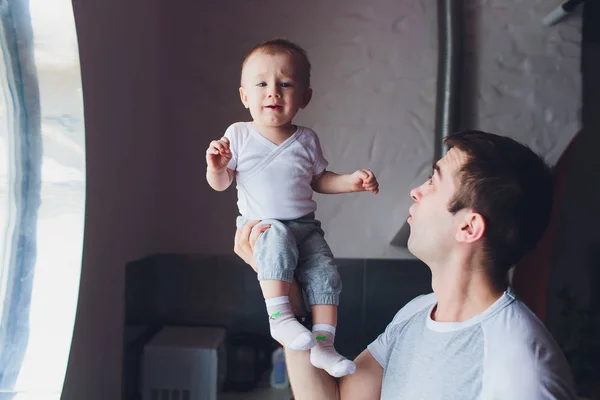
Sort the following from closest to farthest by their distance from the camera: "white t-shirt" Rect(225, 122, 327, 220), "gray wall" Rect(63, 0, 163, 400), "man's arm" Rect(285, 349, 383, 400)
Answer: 1. "white t-shirt" Rect(225, 122, 327, 220)
2. "man's arm" Rect(285, 349, 383, 400)
3. "gray wall" Rect(63, 0, 163, 400)

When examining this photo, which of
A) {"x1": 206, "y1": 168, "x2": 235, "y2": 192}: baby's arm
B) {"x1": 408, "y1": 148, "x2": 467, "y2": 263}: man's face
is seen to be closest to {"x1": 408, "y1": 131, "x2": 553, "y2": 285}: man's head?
{"x1": 408, "y1": 148, "x2": 467, "y2": 263}: man's face

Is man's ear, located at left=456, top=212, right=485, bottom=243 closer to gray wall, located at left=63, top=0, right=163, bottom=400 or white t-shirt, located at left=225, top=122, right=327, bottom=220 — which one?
white t-shirt, located at left=225, top=122, right=327, bottom=220

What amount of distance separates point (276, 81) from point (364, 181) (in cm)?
24

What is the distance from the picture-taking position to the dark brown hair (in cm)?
97

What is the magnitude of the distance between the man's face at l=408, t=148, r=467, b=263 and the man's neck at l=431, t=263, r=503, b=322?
0.15 feet

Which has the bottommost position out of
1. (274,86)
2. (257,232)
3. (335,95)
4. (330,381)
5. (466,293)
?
(330,381)

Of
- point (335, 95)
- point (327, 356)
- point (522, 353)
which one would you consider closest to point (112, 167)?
point (335, 95)

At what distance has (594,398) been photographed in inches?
91.3

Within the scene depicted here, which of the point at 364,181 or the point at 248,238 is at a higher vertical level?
the point at 364,181

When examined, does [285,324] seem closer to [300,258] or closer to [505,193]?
[300,258]

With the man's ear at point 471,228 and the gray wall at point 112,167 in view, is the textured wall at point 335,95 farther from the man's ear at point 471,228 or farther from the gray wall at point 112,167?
the man's ear at point 471,228

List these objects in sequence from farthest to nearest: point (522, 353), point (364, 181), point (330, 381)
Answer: point (330, 381), point (364, 181), point (522, 353)

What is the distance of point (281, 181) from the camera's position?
992 mm

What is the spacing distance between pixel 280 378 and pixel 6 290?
1.12 meters
